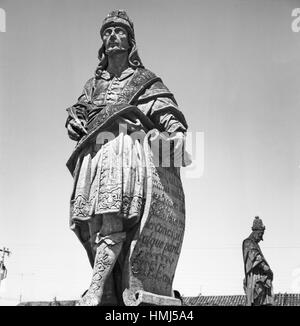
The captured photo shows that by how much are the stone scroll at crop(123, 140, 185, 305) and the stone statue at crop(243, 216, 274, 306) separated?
517 cm

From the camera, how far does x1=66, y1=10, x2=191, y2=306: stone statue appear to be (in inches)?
331

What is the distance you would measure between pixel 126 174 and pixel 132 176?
12cm

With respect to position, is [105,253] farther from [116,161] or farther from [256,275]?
[256,275]

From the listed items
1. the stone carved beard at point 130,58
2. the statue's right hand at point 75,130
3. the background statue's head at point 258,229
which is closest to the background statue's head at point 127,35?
the stone carved beard at point 130,58

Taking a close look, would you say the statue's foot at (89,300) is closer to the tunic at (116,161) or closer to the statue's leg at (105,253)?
the statue's leg at (105,253)

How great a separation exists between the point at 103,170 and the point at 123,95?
1.49 metres

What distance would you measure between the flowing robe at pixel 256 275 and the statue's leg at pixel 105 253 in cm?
651

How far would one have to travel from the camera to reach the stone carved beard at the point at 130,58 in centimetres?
994

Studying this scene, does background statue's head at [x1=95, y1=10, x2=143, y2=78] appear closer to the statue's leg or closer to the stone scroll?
the stone scroll

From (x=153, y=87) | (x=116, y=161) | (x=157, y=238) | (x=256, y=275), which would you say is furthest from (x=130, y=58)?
(x=256, y=275)

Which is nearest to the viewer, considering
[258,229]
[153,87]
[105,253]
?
[105,253]

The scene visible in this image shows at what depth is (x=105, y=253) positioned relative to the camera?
27.4 ft

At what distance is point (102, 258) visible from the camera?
27.4 ft

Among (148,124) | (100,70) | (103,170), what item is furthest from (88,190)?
(100,70)
